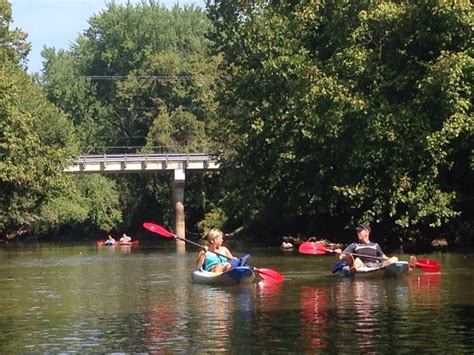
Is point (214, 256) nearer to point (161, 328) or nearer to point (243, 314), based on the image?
point (243, 314)

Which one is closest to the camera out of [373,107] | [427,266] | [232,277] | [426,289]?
[426,289]

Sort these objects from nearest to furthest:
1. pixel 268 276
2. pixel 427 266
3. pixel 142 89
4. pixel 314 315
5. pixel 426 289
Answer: pixel 314 315 < pixel 426 289 < pixel 268 276 < pixel 427 266 < pixel 142 89

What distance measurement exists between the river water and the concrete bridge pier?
47501 mm

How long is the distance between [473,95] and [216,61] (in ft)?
172

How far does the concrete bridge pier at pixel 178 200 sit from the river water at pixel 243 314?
47501 millimetres

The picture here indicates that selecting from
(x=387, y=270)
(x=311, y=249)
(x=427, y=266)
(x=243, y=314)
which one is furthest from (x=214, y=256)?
(x=243, y=314)

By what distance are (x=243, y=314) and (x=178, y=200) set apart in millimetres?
60858

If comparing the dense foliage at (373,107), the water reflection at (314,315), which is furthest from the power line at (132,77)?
the water reflection at (314,315)

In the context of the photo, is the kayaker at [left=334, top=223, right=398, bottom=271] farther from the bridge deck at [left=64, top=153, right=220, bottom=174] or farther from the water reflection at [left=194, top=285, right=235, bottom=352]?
the bridge deck at [left=64, top=153, right=220, bottom=174]

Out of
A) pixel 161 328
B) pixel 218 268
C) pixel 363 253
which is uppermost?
pixel 363 253

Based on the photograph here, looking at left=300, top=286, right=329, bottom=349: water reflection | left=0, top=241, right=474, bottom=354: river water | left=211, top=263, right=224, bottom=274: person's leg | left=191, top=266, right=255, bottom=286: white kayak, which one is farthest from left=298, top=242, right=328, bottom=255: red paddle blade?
left=300, top=286, right=329, bottom=349: water reflection

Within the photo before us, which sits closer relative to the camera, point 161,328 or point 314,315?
Answer: point 161,328

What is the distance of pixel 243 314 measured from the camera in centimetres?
2062

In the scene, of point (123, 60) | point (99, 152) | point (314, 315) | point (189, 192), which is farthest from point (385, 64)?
point (123, 60)
